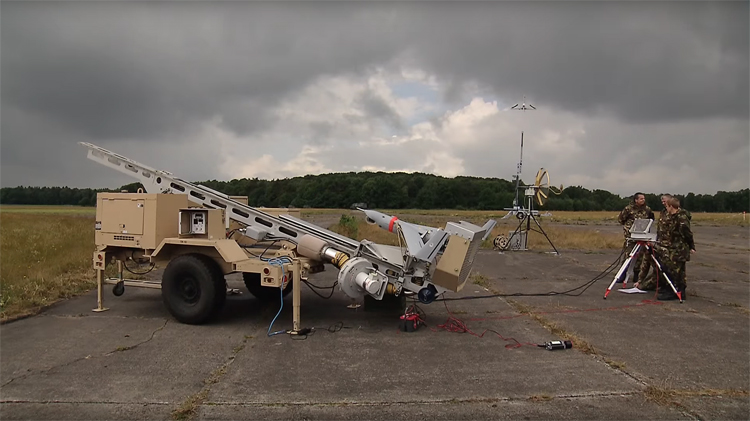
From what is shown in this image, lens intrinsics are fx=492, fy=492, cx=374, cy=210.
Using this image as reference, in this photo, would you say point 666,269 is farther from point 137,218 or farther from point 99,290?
point 99,290

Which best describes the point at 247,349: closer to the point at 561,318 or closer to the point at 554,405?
the point at 554,405

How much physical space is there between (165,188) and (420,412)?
19.5 ft

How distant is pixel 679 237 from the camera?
962 centimetres

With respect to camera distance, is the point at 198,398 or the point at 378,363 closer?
the point at 198,398

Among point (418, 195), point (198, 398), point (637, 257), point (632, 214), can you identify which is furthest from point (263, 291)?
point (418, 195)

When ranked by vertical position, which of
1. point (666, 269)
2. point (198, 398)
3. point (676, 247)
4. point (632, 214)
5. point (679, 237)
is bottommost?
point (198, 398)

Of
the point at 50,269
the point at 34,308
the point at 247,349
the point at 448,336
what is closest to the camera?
the point at 247,349

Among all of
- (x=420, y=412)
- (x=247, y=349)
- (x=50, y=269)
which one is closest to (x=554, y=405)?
(x=420, y=412)

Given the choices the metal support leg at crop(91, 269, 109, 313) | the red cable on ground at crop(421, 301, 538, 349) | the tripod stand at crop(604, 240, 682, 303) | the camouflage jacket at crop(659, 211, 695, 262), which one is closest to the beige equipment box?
the metal support leg at crop(91, 269, 109, 313)

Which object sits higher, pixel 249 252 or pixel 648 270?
pixel 249 252

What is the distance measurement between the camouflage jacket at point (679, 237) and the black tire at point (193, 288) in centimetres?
839

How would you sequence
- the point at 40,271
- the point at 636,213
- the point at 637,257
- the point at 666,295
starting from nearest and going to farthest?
the point at 666,295 < the point at 40,271 < the point at 637,257 < the point at 636,213

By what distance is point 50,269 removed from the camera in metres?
10.6

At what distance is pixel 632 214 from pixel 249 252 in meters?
8.85
